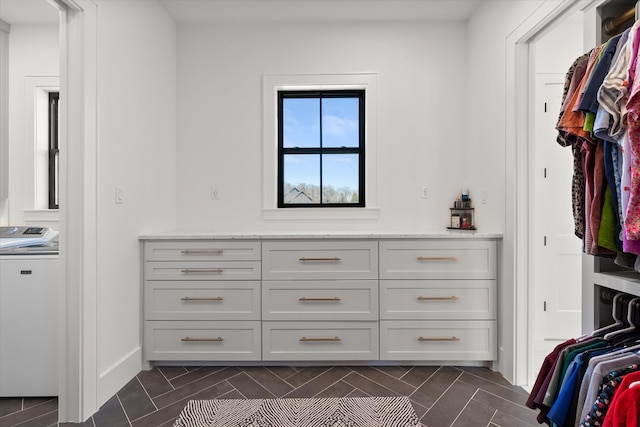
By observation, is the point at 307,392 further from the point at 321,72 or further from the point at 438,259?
the point at 321,72

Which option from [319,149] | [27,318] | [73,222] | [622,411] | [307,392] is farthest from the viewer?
[319,149]

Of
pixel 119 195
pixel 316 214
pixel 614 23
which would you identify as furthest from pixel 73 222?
pixel 614 23

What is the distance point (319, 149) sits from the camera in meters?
3.05

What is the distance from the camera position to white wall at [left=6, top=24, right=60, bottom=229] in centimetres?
247

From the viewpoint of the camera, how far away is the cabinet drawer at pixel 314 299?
229 centimetres

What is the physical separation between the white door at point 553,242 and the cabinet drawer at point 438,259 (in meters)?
0.63

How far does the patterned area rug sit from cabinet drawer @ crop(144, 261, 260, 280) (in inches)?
30.0

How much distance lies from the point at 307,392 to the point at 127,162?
6.16 ft

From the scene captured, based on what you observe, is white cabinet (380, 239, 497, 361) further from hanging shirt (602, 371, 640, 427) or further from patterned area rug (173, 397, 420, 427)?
hanging shirt (602, 371, 640, 427)

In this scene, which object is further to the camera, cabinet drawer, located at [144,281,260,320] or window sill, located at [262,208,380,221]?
window sill, located at [262,208,380,221]

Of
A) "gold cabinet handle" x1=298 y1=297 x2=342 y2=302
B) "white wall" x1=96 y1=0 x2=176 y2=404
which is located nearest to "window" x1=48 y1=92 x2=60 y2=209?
"white wall" x1=96 y1=0 x2=176 y2=404

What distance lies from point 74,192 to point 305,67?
2018 mm

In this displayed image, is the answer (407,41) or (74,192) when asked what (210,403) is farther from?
(407,41)

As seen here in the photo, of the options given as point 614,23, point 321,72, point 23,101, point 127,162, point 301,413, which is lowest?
point 301,413
